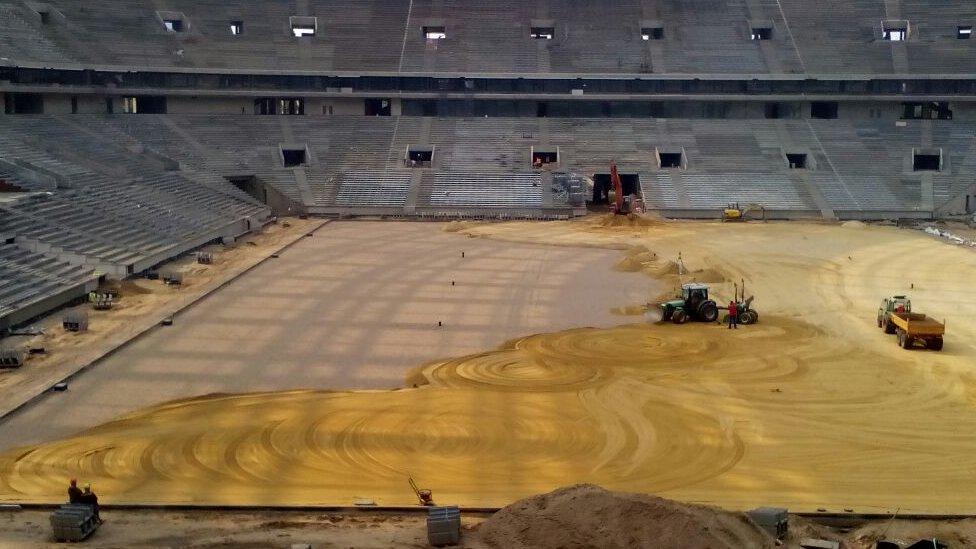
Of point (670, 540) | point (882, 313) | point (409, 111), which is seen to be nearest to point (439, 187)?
point (409, 111)

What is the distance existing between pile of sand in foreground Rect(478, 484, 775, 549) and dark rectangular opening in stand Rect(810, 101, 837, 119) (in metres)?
54.2

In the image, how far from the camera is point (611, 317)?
1072 inches

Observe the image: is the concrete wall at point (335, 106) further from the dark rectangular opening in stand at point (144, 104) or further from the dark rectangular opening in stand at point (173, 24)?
the dark rectangular opening in stand at point (173, 24)

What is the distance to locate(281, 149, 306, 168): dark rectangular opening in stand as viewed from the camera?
57.6m

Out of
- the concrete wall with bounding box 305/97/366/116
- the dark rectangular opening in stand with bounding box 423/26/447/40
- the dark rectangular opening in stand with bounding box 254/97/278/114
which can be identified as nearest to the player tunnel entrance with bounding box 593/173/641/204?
the dark rectangular opening in stand with bounding box 423/26/447/40

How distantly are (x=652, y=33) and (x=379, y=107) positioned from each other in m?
19.5

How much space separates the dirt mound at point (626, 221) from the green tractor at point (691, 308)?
21760 mm

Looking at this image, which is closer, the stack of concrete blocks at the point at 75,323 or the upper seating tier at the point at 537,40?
the stack of concrete blocks at the point at 75,323

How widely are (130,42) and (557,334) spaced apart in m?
44.7

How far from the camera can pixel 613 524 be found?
1198 cm

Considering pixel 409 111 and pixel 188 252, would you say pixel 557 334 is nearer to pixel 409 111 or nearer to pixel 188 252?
pixel 188 252

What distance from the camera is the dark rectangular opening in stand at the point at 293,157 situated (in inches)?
2267

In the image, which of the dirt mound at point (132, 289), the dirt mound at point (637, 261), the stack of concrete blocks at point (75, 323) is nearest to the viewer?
the stack of concrete blocks at point (75, 323)

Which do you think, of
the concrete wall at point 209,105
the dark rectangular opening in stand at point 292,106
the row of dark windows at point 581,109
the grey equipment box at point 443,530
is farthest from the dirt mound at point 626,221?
the grey equipment box at point 443,530
